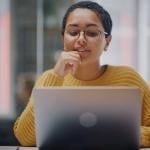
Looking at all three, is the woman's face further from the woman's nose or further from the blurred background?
the blurred background

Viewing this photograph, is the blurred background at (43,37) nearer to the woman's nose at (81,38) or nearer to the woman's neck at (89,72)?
the woman's neck at (89,72)

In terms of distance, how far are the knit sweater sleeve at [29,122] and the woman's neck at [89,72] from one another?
0.10 meters

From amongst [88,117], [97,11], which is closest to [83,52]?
[97,11]

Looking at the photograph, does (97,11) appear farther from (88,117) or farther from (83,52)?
(88,117)

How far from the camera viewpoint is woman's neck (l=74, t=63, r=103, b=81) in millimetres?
1549

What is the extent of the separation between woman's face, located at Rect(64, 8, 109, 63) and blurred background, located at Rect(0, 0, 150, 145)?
205 centimetres

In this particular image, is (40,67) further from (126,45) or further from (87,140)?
(87,140)

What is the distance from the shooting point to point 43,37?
367 cm

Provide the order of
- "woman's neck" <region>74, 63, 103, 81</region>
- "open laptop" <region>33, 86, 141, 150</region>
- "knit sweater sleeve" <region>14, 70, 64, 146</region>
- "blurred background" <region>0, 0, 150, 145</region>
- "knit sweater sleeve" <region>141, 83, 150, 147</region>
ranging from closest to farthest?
"open laptop" <region>33, 86, 141, 150</region> < "knit sweater sleeve" <region>141, 83, 150, 147</region> < "knit sweater sleeve" <region>14, 70, 64, 146</region> < "woman's neck" <region>74, 63, 103, 81</region> < "blurred background" <region>0, 0, 150, 145</region>

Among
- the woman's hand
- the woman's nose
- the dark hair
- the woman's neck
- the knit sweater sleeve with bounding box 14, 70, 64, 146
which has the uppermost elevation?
the dark hair

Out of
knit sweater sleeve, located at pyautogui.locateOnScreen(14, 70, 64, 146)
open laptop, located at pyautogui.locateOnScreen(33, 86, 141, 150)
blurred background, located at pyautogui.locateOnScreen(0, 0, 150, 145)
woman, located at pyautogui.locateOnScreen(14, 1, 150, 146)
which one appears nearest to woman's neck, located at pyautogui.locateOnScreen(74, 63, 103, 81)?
woman, located at pyautogui.locateOnScreen(14, 1, 150, 146)

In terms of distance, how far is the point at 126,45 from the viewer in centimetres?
376

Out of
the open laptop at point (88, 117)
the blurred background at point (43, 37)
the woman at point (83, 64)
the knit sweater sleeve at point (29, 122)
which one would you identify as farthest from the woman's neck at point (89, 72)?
the blurred background at point (43, 37)

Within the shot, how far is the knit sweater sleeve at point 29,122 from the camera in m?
1.44
